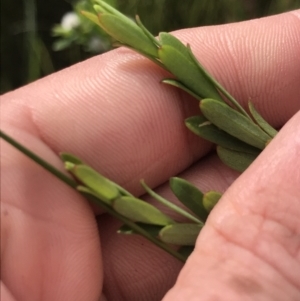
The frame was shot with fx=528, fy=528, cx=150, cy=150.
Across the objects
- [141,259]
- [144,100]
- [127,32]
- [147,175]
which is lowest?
[141,259]

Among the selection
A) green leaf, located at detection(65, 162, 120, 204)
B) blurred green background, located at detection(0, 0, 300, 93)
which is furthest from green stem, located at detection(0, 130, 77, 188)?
blurred green background, located at detection(0, 0, 300, 93)

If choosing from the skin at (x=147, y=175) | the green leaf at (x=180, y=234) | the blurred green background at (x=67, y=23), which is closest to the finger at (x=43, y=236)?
the skin at (x=147, y=175)

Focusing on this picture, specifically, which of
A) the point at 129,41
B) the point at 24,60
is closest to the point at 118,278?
the point at 129,41

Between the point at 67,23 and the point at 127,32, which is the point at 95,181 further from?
the point at 67,23

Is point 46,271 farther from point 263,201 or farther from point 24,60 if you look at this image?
point 24,60

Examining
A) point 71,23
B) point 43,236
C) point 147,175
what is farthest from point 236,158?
point 71,23

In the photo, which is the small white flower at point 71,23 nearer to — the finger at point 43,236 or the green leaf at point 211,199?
the finger at point 43,236

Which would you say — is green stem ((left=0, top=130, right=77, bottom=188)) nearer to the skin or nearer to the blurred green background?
the skin
